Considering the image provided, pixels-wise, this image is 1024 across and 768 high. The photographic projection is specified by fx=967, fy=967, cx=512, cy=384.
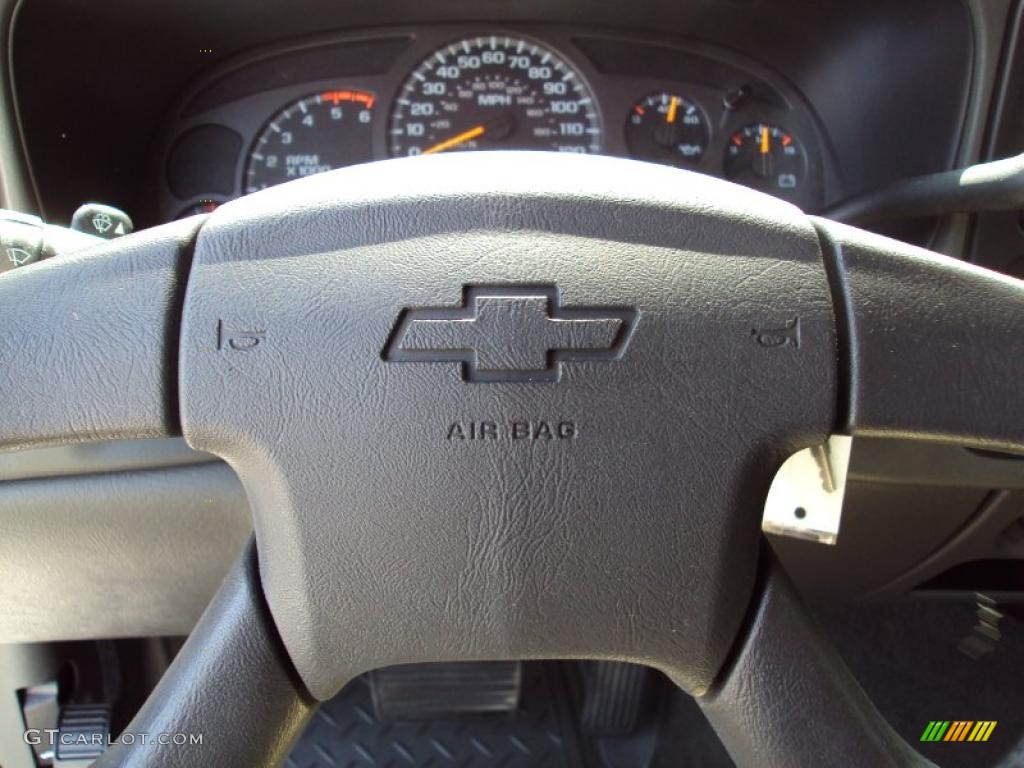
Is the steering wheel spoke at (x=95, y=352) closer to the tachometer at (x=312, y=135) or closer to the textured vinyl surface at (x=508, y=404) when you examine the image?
the textured vinyl surface at (x=508, y=404)

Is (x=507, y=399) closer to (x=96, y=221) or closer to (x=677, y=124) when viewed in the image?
(x=96, y=221)

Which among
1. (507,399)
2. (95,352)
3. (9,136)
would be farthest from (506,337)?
(9,136)

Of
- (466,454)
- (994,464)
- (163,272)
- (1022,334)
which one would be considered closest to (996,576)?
(994,464)

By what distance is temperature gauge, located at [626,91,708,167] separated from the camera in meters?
1.67

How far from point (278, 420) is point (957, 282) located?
489 mm

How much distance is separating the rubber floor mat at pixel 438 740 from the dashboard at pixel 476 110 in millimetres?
905

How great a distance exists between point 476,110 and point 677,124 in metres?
0.35

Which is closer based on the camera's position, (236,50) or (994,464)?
(994,464)

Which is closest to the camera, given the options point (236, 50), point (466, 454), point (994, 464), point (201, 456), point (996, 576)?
point (466, 454)

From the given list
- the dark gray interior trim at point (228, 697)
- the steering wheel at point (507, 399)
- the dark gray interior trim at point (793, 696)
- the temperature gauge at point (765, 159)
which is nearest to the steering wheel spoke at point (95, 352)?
the steering wheel at point (507, 399)

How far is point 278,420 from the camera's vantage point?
0.66 metres

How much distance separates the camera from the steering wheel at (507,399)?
0.65 metres

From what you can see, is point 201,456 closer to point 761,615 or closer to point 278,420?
point 278,420

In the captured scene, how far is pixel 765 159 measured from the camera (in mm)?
1674
